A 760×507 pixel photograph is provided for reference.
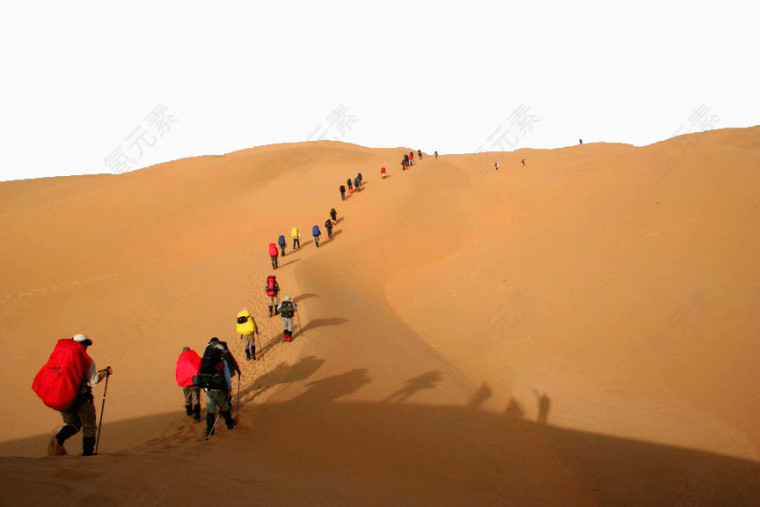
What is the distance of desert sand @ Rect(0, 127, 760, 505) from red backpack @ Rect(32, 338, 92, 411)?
2.75ft

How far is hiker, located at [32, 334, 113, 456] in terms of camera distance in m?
5.23

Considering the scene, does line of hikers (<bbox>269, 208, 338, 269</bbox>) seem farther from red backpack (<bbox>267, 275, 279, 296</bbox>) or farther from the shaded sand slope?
the shaded sand slope

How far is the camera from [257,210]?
102 feet

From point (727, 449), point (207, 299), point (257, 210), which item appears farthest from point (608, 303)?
point (257, 210)

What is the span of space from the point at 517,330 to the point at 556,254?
19.5ft

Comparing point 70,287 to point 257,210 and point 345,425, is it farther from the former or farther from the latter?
point 345,425

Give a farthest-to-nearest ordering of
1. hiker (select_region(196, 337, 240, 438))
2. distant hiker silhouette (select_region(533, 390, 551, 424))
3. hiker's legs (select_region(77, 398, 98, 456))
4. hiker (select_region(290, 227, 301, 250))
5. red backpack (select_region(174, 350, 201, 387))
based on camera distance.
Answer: hiker (select_region(290, 227, 301, 250)) → distant hiker silhouette (select_region(533, 390, 551, 424)) → red backpack (select_region(174, 350, 201, 387)) → hiker (select_region(196, 337, 240, 438)) → hiker's legs (select_region(77, 398, 98, 456))

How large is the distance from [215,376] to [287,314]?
14.7 ft

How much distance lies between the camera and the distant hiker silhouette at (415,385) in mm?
8484

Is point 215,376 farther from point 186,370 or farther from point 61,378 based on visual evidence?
point 61,378

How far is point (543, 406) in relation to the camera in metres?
9.19

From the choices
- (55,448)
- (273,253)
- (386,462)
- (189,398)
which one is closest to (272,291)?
(189,398)

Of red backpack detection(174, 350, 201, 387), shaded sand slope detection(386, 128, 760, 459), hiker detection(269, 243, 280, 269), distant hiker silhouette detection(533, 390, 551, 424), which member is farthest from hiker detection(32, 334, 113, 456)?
hiker detection(269, 243, 280, 269)

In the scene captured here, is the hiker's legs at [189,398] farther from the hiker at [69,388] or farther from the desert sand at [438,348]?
the hiker at [69,388]
